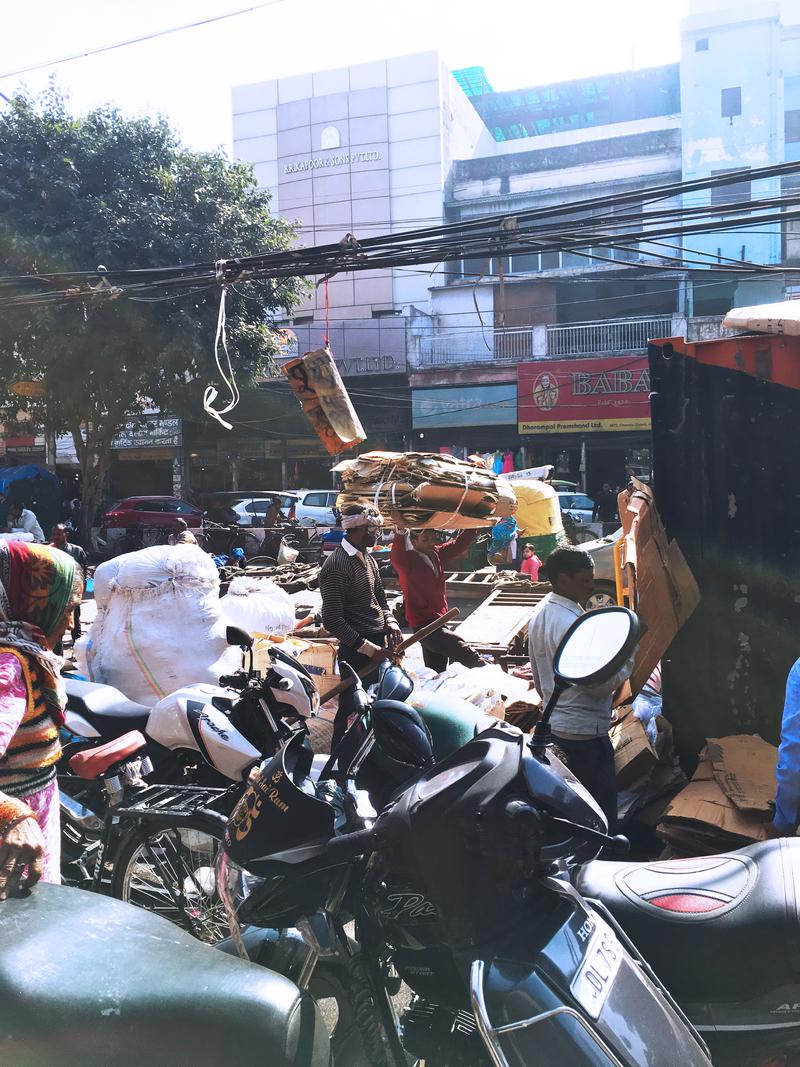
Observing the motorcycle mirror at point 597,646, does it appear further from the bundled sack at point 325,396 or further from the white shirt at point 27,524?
the white shirt at point 27,524

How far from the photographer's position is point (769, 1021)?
1.71 meters

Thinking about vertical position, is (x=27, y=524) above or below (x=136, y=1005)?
above

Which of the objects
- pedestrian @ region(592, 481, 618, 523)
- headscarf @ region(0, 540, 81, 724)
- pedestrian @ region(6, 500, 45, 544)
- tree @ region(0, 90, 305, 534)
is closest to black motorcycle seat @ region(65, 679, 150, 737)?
headscarf @ region(0, 540, 81, 724)

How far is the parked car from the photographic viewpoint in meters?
22.0

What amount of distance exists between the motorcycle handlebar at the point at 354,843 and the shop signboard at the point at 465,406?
2423cm

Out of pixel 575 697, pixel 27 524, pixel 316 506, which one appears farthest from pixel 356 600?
pixel 316 506

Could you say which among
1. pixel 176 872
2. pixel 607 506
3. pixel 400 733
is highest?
pixel 400 733

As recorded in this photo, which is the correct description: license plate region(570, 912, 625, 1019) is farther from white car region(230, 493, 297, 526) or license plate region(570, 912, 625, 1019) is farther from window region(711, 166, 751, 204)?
window region(711, 166, 751, 204)

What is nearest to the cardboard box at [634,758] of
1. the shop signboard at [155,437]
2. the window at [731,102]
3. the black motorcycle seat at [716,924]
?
the black motorcycle seat at [716,924]

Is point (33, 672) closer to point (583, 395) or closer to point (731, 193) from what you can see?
point (583, 395)

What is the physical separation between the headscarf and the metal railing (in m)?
24.0

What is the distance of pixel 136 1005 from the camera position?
1420mm

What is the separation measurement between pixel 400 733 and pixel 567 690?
181cm

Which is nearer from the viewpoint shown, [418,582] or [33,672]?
[33,672]
